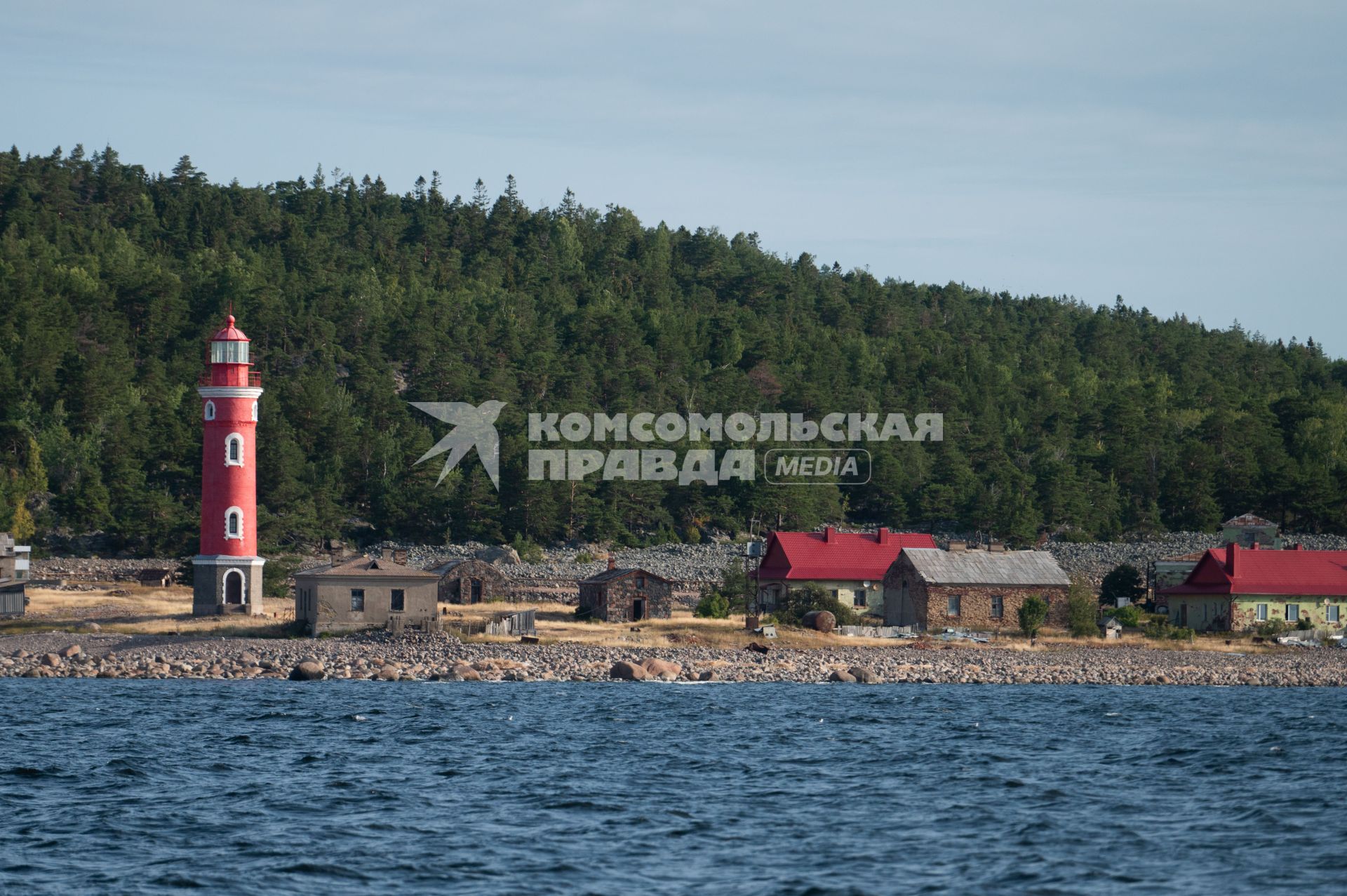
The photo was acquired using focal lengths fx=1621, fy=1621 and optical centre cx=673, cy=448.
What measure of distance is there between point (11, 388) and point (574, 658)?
2372 inches

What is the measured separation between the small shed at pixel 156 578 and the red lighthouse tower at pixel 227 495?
1764cm

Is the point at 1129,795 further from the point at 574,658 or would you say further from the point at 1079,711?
the point at 574,658

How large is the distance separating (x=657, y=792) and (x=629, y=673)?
19.2 metres

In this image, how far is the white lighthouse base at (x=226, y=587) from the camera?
53375 millimetres

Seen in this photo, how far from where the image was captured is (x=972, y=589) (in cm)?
5797

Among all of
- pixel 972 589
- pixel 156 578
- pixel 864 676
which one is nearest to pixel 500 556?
pixel 156 578

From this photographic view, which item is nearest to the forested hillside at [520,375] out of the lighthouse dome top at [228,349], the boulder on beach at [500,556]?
the boulder on beach at [500,556]

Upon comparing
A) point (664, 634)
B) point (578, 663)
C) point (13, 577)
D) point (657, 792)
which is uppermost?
point (13, 577)

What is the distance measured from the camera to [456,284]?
142250mm

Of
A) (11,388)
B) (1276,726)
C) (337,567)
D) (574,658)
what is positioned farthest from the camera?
(11,388)

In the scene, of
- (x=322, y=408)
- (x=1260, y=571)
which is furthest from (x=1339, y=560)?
(x=322, y=408)

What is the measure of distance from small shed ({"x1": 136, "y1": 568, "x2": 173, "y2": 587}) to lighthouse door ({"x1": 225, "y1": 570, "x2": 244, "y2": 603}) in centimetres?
1774

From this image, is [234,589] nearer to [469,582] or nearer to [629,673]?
[469,582]

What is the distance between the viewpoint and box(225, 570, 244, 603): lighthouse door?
176 ft
